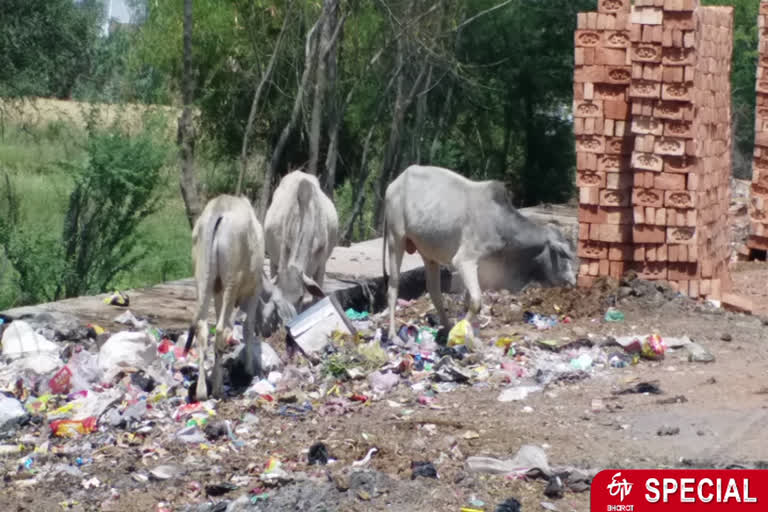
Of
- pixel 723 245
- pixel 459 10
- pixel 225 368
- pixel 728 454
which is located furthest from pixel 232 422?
pixel 459 10

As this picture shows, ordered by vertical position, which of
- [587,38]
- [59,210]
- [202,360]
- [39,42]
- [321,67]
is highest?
[39,42]

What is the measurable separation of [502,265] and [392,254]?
96 cm

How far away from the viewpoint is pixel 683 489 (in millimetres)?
6480

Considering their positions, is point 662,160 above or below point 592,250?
above

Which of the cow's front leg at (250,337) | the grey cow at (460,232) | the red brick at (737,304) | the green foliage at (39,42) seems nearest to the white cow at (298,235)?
the grey cow at (460,232)

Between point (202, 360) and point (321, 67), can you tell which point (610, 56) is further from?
point (202, 360)

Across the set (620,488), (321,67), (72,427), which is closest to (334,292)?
(321,67)

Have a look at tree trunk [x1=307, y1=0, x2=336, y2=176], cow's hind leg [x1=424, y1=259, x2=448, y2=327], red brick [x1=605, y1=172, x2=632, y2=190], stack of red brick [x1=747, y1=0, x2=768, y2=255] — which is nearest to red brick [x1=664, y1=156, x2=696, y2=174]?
red brick [x1=605, y1=172, x2=632, y2=190]

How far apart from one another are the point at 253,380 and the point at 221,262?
98cm

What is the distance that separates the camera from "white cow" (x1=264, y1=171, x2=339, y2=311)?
34.6ft

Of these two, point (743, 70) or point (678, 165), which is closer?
point (678, 165)

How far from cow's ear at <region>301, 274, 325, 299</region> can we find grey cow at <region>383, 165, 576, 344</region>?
0.64 meters

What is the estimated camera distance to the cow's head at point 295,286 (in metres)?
10.5

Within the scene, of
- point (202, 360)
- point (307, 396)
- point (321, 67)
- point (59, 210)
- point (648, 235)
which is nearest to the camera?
point (202, 360)
